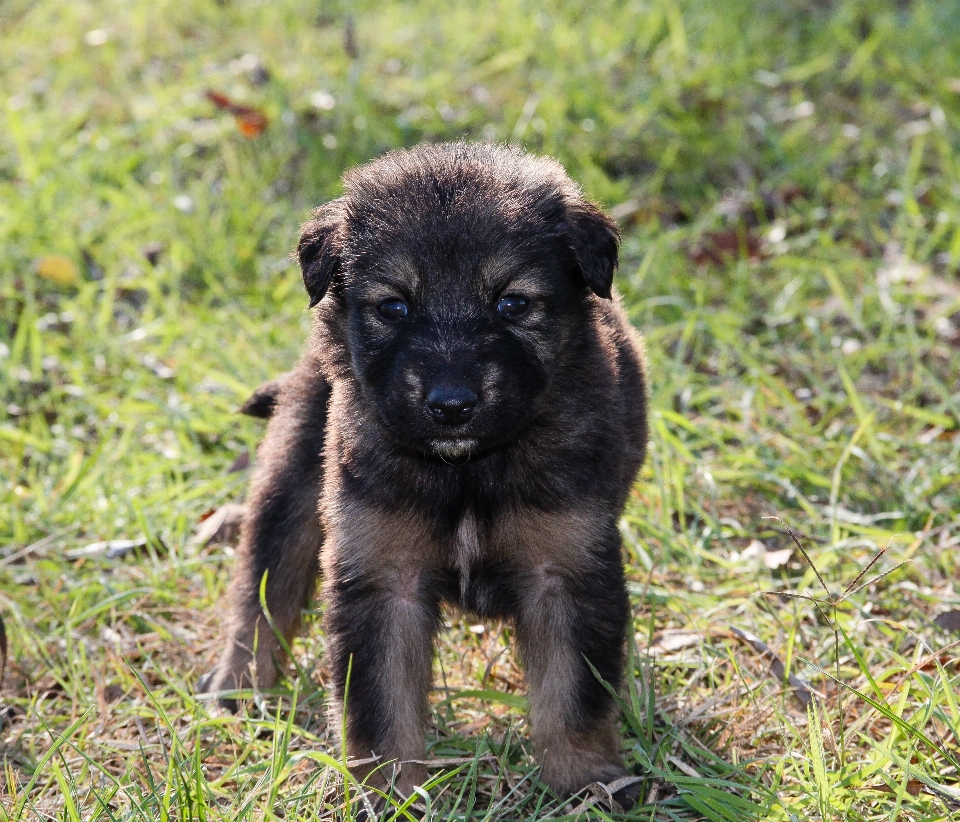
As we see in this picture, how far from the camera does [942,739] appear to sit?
9.96 ft

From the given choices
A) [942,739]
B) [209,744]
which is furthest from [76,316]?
[942,739]

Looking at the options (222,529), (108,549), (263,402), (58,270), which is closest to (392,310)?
(263,402)

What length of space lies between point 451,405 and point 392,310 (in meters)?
0.36

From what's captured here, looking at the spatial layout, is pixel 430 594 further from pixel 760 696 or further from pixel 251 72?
pixel 251 72

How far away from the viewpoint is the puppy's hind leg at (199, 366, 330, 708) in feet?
11.6

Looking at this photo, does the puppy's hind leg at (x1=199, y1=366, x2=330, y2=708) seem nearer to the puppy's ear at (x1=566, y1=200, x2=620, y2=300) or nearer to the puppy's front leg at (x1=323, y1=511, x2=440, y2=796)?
the puppy's front leg at (x1=323, y1=511, x2=440, y2=796)

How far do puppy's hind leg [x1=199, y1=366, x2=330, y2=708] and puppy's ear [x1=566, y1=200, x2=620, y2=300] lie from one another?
2.88ft

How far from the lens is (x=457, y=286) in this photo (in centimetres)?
289

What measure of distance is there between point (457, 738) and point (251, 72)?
5.04m

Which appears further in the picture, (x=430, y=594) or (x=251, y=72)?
(x=251, y=72)

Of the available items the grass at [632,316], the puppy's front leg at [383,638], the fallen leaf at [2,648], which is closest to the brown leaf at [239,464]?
the grass at [632,316]

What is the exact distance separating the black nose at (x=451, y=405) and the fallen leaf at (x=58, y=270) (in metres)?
3.62

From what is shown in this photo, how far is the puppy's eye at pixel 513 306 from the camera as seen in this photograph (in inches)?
115

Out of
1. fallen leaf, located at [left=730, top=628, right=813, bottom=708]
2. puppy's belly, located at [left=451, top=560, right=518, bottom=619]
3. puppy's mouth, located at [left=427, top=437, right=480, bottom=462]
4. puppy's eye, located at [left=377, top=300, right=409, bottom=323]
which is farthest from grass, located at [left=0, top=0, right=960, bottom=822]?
puppy's eye, located at [left=377, top=300, right=409, bottom=323]
